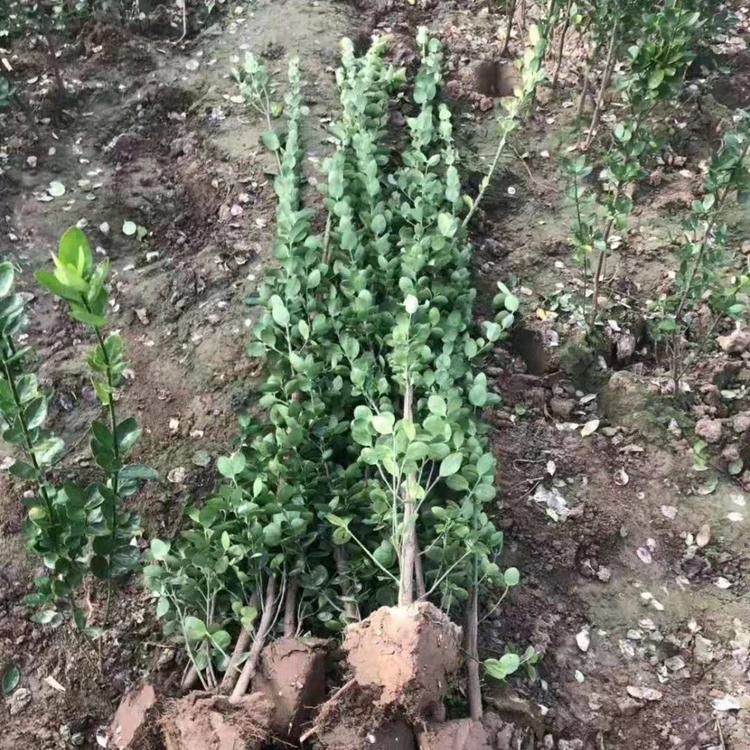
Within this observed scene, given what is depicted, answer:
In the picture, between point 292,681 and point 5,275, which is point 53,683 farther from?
point 5,275

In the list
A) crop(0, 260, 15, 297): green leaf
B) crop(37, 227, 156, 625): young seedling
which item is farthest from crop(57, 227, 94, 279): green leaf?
crop(0, 260, 15, 297): green leaf

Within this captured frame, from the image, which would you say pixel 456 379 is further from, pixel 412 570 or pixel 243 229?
pixel 243 229

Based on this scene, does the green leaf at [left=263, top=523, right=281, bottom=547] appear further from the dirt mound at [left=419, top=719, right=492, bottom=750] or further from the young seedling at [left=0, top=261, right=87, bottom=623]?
the dirt mound at [left=419, top=719, right=492, bottom=750]

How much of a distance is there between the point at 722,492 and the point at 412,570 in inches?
41.9

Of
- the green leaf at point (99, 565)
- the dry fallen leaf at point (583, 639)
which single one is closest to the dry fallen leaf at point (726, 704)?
the dry fallen leaf at point (583, 639)

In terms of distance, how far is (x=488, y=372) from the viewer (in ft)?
8.10

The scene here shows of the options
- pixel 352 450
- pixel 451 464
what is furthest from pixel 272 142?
pixel 451 464

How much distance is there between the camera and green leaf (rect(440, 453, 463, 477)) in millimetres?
1711

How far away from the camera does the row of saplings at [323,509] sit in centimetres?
144

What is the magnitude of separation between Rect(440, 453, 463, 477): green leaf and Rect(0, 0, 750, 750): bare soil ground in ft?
1.41

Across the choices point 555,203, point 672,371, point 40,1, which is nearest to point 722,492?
point 672,371

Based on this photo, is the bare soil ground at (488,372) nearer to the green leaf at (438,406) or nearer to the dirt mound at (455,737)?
the dirt mound at (455,737)

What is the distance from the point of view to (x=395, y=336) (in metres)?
1.95

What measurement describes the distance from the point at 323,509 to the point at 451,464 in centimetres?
34
